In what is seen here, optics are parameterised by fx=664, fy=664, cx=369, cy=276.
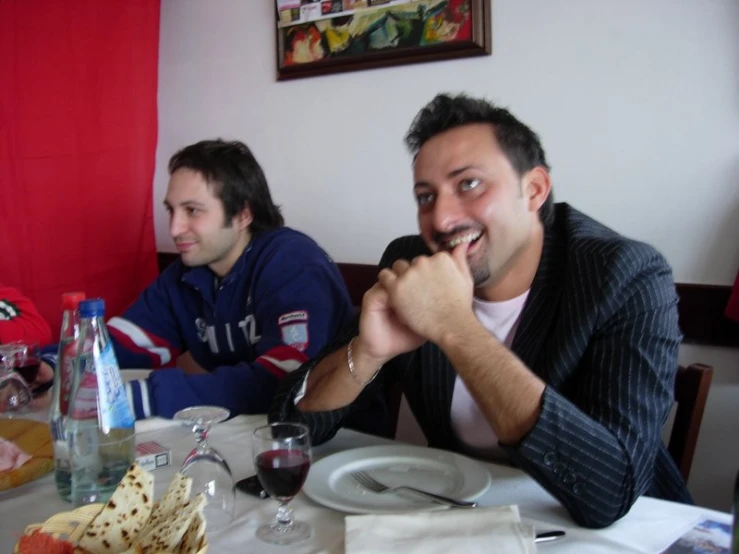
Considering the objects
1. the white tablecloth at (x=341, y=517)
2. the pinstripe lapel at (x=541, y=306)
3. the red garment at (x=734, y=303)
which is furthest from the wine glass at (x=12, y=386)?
the red garment at (x=734, y=303)

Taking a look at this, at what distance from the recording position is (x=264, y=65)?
2615 mm

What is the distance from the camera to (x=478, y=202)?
49.8 inches

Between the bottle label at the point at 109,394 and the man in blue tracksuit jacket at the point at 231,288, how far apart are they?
18.4 inches

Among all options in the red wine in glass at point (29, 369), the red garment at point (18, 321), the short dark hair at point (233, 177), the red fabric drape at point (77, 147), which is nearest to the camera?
the red wine in glass at point (29, 369)

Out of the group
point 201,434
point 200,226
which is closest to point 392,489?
point 201,434

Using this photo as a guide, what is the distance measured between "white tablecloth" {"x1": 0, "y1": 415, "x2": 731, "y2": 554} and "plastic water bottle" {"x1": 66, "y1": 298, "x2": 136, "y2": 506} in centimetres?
5

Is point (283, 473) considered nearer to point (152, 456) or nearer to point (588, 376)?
point (152, 456)

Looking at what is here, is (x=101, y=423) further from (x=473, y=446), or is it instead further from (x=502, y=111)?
Answer: (x=502, y=111)

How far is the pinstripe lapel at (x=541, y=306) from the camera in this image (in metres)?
1.24

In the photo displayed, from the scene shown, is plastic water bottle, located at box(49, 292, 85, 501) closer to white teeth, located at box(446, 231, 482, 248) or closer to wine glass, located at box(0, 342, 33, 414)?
wine glass, located at box(0, 342, 33, 414)

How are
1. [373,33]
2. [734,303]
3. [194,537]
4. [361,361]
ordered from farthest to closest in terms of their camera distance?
[373,33]
[734,303]
[361,361]
[194,537]

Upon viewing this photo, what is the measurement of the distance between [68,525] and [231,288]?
1243 millimetres

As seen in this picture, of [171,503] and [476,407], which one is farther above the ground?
[171,503]

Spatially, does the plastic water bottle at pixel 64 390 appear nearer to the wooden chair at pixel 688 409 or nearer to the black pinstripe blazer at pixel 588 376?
the black pinstripe blazer at pixel 588 376
